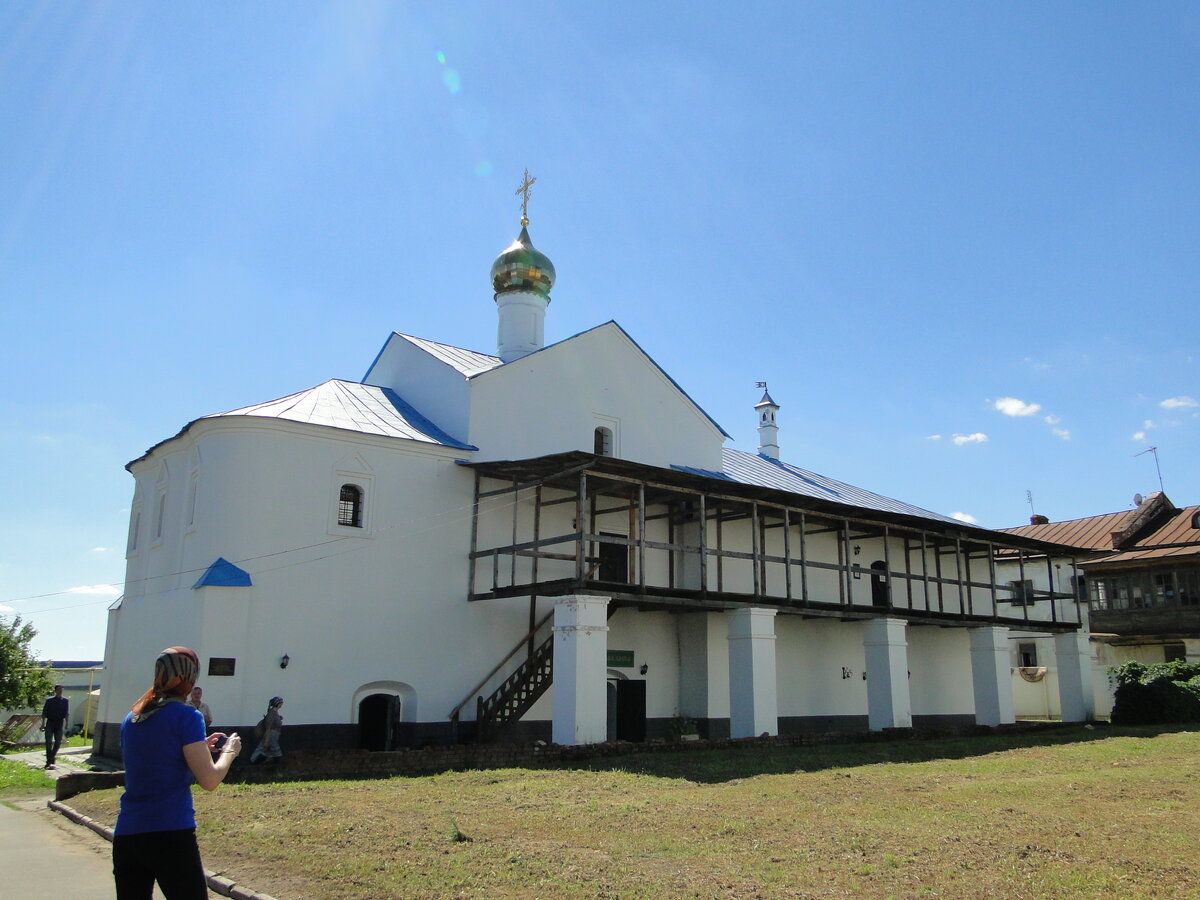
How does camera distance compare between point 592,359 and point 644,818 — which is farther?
point 592,359

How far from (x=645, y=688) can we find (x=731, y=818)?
12088 millimetres

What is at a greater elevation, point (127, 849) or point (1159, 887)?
point (127, 849)

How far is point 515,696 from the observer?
1850 centimetres

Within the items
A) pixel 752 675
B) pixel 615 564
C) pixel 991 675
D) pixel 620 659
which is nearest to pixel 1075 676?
pixel 991 675

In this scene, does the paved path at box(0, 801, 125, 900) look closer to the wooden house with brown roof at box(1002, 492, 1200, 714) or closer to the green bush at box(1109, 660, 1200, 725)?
the green bush at box(1109, 660, 1200, 725)

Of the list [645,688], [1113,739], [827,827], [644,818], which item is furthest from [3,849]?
[1113,739]

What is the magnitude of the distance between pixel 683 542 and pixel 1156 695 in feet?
44.2

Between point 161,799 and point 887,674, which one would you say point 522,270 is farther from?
point 161,799

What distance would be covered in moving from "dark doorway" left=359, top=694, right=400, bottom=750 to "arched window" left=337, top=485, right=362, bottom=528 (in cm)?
323

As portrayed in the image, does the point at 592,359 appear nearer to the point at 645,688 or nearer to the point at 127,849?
the point at 645,688

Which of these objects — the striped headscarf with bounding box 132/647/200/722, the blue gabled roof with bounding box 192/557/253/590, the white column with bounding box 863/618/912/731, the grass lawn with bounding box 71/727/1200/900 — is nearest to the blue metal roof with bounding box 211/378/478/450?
the blue gabled roof with bounding box 192/557/253/590

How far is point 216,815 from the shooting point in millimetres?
9781

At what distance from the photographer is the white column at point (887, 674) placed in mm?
21875

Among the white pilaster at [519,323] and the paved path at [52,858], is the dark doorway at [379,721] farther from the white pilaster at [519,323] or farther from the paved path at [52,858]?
the white pilaster at [519,323]
